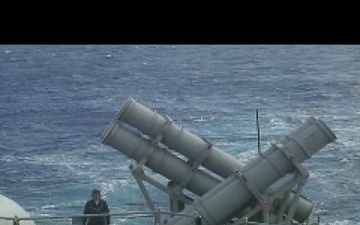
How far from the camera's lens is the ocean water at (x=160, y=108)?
41.3 meters

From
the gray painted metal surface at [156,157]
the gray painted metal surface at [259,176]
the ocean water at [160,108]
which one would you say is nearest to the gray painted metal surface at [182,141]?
the gray painted metal surface at [156,157]

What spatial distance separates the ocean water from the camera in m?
41.3

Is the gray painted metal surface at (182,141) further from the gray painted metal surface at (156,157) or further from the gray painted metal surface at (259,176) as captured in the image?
the gray painted metal surface at (259,176)

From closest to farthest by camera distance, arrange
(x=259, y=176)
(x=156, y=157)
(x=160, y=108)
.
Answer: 1. (x=259, y=176)
2. (x=156, y=157)
3. (x=160, y=108)

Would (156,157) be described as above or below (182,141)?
below

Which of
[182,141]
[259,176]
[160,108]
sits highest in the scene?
[160,108]

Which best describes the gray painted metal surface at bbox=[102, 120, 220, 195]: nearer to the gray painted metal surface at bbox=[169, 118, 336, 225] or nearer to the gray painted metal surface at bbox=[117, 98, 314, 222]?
the gray painted metal surface at bbox=[117, 98, 314, 222]

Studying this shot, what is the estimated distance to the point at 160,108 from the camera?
205 ft

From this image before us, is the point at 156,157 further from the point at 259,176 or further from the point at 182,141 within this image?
the point at 259,176

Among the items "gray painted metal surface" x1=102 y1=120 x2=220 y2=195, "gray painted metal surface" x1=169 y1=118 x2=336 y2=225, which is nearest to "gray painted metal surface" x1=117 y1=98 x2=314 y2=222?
"gray painted metal surface" x1=102 y1=120 x2=220 y2=195

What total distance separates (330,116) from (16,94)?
30.6 m

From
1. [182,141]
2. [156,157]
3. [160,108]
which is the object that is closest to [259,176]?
[182,141]

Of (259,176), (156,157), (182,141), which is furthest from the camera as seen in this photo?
(182,141)
